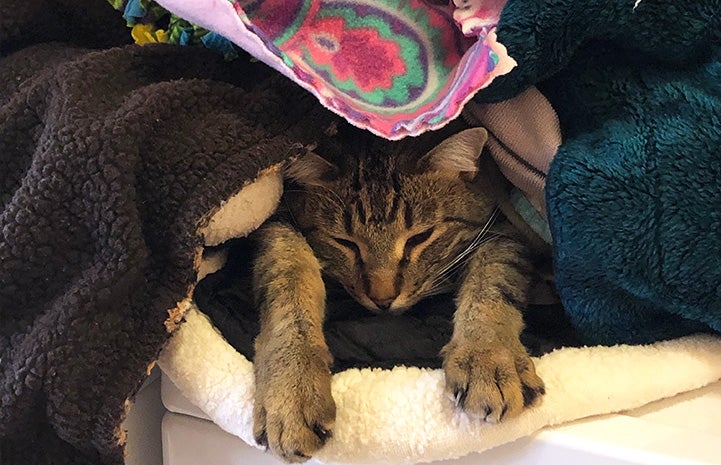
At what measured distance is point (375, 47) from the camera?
92 cm

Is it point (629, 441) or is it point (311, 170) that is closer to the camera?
point (629, 441)

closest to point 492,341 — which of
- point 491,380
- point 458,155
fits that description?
point 491,380

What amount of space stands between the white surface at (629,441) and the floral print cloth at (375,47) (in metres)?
0.36

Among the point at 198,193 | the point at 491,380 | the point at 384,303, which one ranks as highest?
the point at 198,193

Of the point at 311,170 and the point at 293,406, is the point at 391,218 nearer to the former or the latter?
the point at 311,170

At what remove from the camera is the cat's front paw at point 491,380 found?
0.75 m

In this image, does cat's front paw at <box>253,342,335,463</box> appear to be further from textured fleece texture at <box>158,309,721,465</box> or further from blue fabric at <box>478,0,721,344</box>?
blue fabric at <box>478,0,721,344</box>

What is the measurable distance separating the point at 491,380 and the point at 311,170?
0.38m

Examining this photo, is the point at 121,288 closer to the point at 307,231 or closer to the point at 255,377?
the point at 255,377

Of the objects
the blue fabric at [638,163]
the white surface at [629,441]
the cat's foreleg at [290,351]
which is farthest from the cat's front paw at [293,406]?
the blue fabric at [638,163]

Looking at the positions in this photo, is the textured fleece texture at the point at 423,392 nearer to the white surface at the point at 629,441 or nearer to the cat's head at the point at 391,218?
the white surface at the point at 629,441

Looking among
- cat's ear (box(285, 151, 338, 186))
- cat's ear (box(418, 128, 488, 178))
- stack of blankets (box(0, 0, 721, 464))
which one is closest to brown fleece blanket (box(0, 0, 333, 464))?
stack of blankets (box(0, 0, 721, 464))

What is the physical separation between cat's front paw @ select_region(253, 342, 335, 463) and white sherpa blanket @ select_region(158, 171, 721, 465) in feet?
0.06

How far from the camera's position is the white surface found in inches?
29.0
